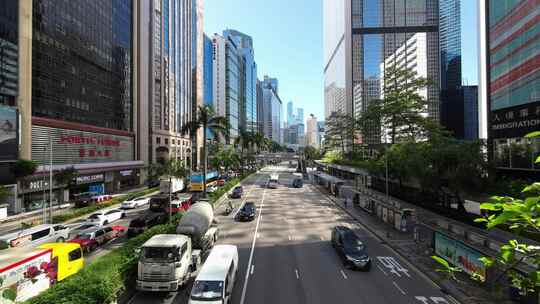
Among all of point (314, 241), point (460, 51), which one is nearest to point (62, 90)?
point (314, 241)

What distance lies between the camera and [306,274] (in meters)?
19.5

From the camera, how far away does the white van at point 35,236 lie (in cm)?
2288

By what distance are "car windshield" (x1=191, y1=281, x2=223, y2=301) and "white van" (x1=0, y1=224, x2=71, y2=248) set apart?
692 inches

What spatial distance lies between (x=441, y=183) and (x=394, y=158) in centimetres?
854

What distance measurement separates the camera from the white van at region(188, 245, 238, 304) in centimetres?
1391

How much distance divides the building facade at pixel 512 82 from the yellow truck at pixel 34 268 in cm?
4724

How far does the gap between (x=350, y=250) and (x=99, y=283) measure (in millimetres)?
15443

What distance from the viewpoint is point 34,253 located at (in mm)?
15891

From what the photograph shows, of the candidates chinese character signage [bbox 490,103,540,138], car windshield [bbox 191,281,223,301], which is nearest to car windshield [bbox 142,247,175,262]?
car windshield [bbox 191,281,223,301]

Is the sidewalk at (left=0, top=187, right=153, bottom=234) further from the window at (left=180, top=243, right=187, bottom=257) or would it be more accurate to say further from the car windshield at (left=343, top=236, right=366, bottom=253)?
the car windshield at (left=343, top=236, right=366, bottom=253)

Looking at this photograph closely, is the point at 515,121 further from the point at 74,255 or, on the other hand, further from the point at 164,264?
the point at 74,255

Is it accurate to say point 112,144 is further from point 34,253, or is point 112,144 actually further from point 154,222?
point 34,253

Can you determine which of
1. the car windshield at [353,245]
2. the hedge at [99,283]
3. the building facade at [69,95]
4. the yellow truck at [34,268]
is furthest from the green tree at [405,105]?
the building facade at [69,95]

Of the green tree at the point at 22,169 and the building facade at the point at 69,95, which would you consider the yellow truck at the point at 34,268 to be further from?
the green tree at the point at 22,169
